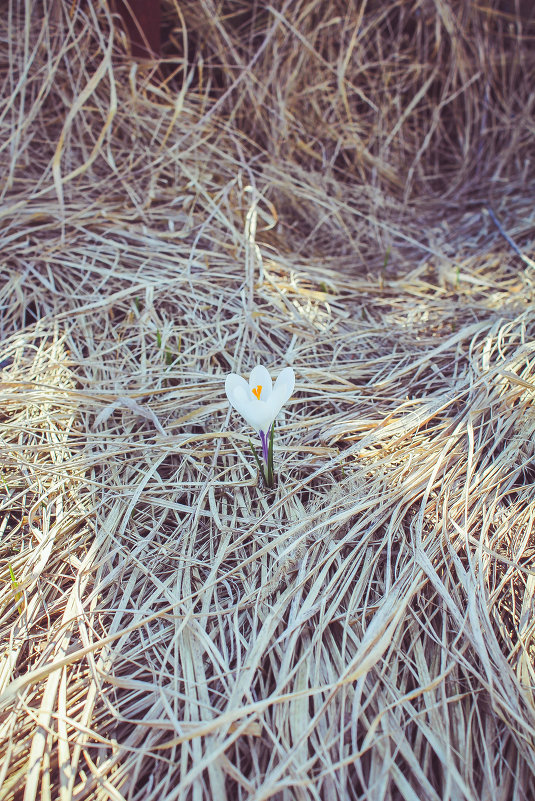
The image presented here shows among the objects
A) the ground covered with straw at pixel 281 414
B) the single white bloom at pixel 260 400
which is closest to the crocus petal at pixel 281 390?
the single white bloom at pixel 260 400

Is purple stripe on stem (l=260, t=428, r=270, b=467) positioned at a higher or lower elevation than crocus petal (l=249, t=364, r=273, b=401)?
lower

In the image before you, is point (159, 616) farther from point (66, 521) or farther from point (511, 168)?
point (511, 168)

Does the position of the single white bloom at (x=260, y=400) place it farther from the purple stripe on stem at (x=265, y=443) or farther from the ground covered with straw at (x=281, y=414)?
the ground covered with straw at (x=281, y=414)

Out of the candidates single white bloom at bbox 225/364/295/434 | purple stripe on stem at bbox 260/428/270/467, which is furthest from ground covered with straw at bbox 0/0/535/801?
single white bloom at bbox 225/364/295/434

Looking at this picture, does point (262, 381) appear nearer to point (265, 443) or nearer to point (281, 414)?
point (265, 443)

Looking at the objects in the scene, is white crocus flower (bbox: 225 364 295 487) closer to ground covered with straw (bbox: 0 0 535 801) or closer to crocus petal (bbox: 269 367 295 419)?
crocus petal (bbox: 269 367 295 419)

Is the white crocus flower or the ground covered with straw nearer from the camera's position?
the ground covered with straw

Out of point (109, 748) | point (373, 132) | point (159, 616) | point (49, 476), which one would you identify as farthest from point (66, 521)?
point (373, 132)

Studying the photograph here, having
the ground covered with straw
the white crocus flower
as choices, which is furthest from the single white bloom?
the ground covered with straw
